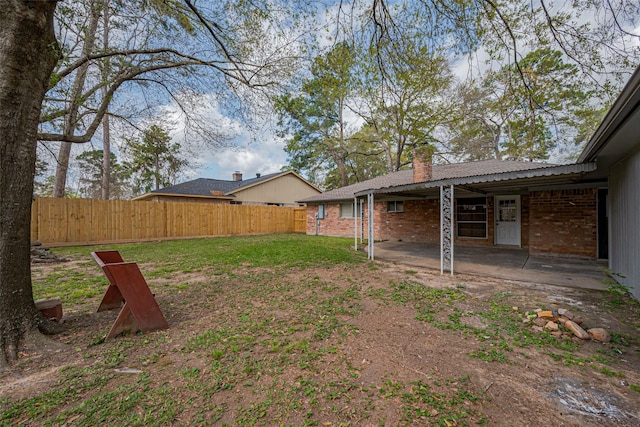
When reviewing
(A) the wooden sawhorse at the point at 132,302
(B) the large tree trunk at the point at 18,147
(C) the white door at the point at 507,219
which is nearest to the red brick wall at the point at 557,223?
(C) the white door at the point at 507,219

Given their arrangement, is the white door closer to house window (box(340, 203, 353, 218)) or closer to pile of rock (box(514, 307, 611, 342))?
house window (box(340, 203, 353, 218))

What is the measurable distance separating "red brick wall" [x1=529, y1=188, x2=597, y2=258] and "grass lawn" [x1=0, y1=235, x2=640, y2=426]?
13.5ft

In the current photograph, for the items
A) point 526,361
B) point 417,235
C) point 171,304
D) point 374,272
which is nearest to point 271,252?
point 374,272

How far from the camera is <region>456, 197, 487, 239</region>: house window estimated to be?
10.1 meters

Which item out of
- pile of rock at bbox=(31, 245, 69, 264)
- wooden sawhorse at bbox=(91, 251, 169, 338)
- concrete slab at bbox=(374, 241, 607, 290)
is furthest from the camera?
pile of rock at bbox=(31, 245, 69, 264)

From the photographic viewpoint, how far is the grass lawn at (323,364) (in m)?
1.85

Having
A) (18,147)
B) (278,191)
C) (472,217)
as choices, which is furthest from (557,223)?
(278,191)

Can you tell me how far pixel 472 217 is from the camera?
10.4 meters

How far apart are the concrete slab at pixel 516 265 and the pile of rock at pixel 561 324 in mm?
2058

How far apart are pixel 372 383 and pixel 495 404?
36.4 inches

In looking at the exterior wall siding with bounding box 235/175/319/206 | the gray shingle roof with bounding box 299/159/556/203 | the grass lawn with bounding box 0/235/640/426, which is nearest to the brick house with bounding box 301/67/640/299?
the gray shingle roof with bounding box 299/159/556/203

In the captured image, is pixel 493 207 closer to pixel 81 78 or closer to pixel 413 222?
pixel 413 222

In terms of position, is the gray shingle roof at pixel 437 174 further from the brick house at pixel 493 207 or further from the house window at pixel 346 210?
the house window at pixel 346 210

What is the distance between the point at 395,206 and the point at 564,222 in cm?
607
